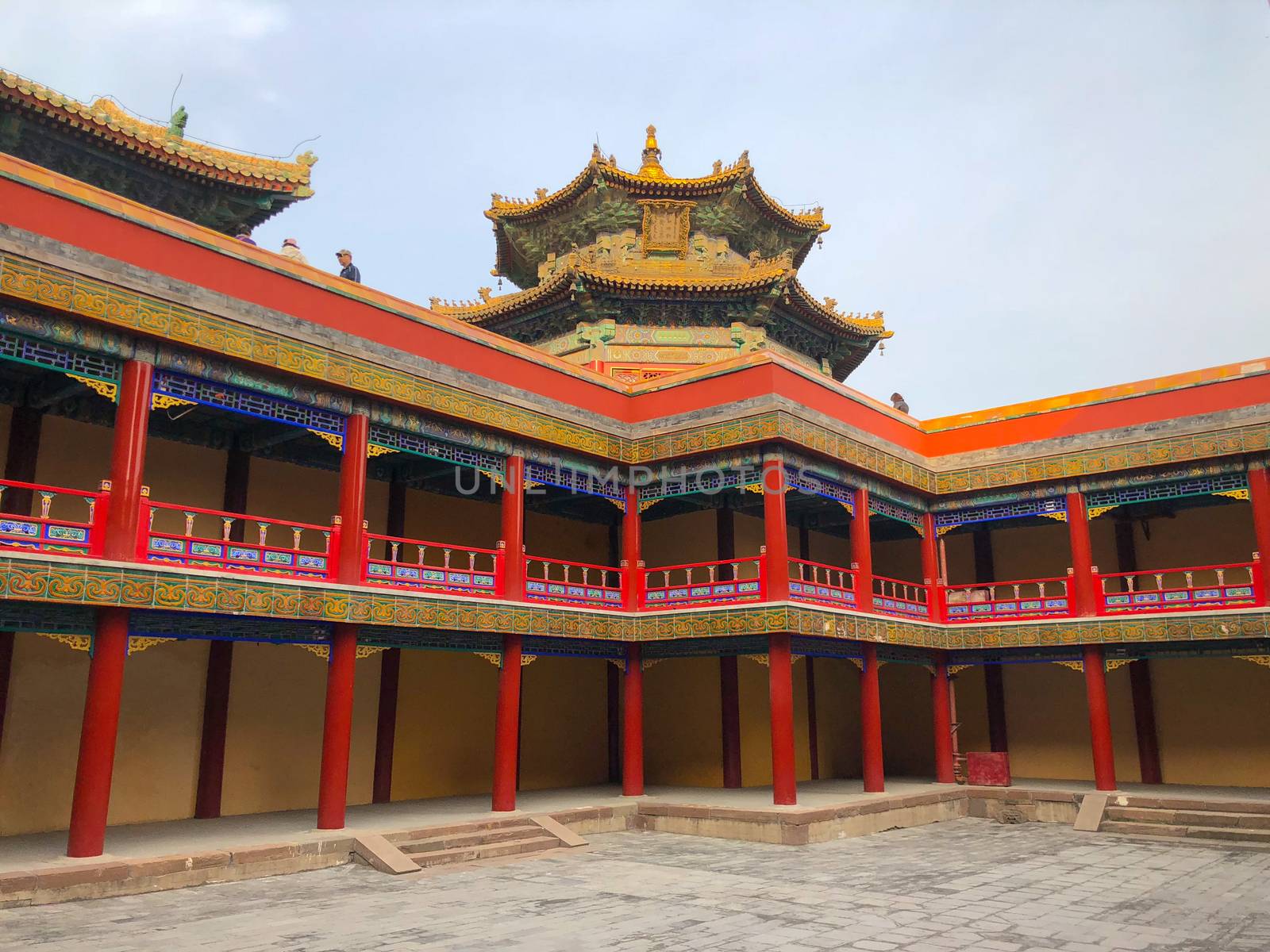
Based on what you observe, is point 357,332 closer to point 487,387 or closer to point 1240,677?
point 487,387

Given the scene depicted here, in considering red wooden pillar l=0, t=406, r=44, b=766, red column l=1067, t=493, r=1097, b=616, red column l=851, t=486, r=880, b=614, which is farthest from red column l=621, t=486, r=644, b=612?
red wooden pillar l=0, t=406, r=44, b=766

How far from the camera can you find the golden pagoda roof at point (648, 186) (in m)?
23.2

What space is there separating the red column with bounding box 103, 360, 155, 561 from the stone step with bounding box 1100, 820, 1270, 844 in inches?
570

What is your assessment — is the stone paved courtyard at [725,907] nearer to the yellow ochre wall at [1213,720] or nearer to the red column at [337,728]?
the red column at [337,728]

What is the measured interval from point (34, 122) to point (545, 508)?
1064 cm

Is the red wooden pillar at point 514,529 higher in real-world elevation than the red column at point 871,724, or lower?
higher

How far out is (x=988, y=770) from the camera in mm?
18078

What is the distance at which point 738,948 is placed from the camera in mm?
7926

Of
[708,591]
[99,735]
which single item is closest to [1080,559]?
[708,591]

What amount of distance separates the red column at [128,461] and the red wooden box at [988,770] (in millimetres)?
14455

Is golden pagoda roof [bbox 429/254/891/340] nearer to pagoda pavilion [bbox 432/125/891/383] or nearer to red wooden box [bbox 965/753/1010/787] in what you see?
pagoda pavilion [bbox 432/125/891/383]

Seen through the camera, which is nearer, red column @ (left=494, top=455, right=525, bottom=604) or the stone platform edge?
the stone platform edge

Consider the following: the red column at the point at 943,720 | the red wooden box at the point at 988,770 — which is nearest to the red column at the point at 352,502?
the red column at the point at 943,720

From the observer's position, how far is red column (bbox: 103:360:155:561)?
10.8 metres
